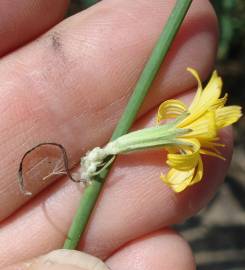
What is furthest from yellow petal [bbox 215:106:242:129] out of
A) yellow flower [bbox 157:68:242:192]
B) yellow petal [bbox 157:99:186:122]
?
yellow petal [bbox 157:99:186:122]

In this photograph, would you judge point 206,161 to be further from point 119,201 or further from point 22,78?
point 22,78

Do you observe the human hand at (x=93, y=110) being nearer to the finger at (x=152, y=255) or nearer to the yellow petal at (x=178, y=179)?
the finger at (x=152, y=255)

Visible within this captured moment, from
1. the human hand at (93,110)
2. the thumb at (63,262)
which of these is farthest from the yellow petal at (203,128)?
the thumb at (63,262)

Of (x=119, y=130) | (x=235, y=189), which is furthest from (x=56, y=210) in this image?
(x=235, y=189)

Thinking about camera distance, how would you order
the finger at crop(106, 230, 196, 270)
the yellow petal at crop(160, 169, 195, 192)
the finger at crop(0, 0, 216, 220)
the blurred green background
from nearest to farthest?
the yellow petal at crop(160, 169, 195, 192), the finger at crop(0, 0, 216, 220), the finger at crop(106, 230, 196, 270), the blurred green background

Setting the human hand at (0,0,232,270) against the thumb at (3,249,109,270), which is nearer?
the thumb at (3,249,109,270)

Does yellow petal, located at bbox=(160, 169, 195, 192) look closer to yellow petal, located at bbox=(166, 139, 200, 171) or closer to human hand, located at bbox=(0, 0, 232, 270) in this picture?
yellow petal, located at bbox=(166, 139, 200, 171)
